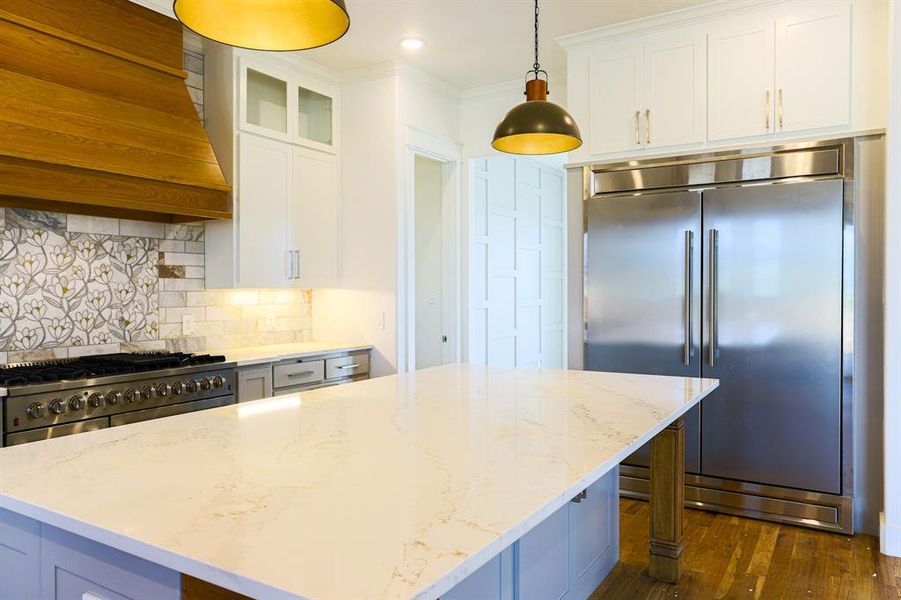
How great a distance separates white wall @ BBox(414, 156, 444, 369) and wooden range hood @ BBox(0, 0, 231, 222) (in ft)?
5.91

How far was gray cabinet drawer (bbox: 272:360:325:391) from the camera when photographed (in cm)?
368

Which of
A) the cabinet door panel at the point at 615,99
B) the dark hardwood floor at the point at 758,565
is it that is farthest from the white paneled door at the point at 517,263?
the dark hardwood floor at the point at 758,565

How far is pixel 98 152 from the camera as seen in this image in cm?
292

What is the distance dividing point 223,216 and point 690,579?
3.02 m

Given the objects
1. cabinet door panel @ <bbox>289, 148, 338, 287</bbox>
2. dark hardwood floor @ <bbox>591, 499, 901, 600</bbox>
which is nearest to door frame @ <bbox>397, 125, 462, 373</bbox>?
cabinet door panel @ <bbox>289, 148, 338, 287</bbox>

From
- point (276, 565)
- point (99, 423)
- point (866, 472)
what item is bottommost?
point (866, 472)

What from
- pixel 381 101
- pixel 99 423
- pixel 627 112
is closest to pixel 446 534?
pixel 99 423

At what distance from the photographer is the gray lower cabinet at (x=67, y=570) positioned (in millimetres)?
1078

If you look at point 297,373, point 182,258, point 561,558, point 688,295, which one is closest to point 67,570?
point 561,558

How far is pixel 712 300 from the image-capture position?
3.47 m

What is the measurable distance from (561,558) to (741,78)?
8.88 feet

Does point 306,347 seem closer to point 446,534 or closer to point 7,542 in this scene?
point 7,542

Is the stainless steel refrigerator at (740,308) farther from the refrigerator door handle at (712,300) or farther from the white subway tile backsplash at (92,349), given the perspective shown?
the white subway tile backsplash at (92,349)

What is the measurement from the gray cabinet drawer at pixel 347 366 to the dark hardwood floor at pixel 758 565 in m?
1.96
